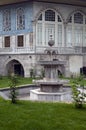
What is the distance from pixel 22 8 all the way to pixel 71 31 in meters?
5.23

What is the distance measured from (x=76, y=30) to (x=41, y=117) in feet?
83.4

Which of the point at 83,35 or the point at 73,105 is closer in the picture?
the point at 73,105

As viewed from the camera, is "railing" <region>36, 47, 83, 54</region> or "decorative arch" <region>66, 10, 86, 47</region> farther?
"decorative arch" <region>66, 10, 86, 47</region>

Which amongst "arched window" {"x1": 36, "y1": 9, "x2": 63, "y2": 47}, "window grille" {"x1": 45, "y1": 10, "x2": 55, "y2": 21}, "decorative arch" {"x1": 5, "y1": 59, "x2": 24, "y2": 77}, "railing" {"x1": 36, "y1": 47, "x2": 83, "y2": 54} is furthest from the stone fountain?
"window grille" {"x1": 45, "y1": 10, "x2": 55, "y2": 21}

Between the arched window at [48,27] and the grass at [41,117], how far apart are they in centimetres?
2078

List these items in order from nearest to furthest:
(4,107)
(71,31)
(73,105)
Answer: (4,107) → (73,105) → (71,31)

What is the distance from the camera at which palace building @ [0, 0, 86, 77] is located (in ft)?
100

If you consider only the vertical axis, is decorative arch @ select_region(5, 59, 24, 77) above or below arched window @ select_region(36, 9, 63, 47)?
→ below

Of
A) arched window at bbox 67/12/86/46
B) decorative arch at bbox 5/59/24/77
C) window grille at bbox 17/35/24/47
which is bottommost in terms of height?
decorative arch at bbox 5/59/24/77

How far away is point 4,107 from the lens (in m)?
10.2

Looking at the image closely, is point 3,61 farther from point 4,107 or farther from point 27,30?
point 4,107

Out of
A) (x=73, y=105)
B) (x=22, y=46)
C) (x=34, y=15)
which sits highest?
(x=34, y=15)

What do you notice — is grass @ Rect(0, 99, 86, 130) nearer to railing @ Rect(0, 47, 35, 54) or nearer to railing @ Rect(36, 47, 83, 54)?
railing @ Rect(0, 47, 35, 54)

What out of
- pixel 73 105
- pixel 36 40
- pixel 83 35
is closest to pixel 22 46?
pixel 36 40
